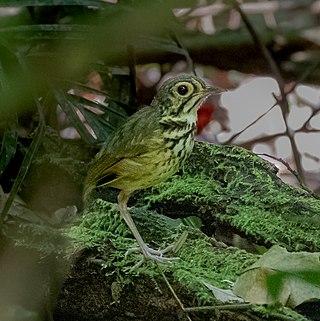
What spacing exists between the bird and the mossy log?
0.07 m

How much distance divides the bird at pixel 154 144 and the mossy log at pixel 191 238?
65mm

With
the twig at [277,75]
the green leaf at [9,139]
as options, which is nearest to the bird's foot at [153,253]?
the green leaf at [9,139]

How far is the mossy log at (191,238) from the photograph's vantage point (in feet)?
4.75

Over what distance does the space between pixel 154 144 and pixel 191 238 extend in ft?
0.64

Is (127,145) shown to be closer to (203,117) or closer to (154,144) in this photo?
(154,144)

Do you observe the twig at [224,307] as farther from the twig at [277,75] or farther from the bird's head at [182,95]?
the twig at [277,75]

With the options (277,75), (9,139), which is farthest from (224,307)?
(277,75)

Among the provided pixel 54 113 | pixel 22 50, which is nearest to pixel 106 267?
pixel 22 50

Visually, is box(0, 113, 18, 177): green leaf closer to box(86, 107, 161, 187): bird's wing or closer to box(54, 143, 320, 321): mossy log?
box(54, 143, 320, 321): mossy log

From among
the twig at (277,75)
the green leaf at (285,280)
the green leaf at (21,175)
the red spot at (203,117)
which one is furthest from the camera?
the red spot at (203,117)

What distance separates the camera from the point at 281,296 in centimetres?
133

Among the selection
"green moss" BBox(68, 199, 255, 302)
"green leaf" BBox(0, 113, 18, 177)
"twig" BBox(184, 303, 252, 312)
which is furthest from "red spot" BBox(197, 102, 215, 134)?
"twig" BBox(184, 303, 252, 312)

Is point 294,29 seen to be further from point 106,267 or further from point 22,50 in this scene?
point 106,267

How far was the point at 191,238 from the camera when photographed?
166cm
